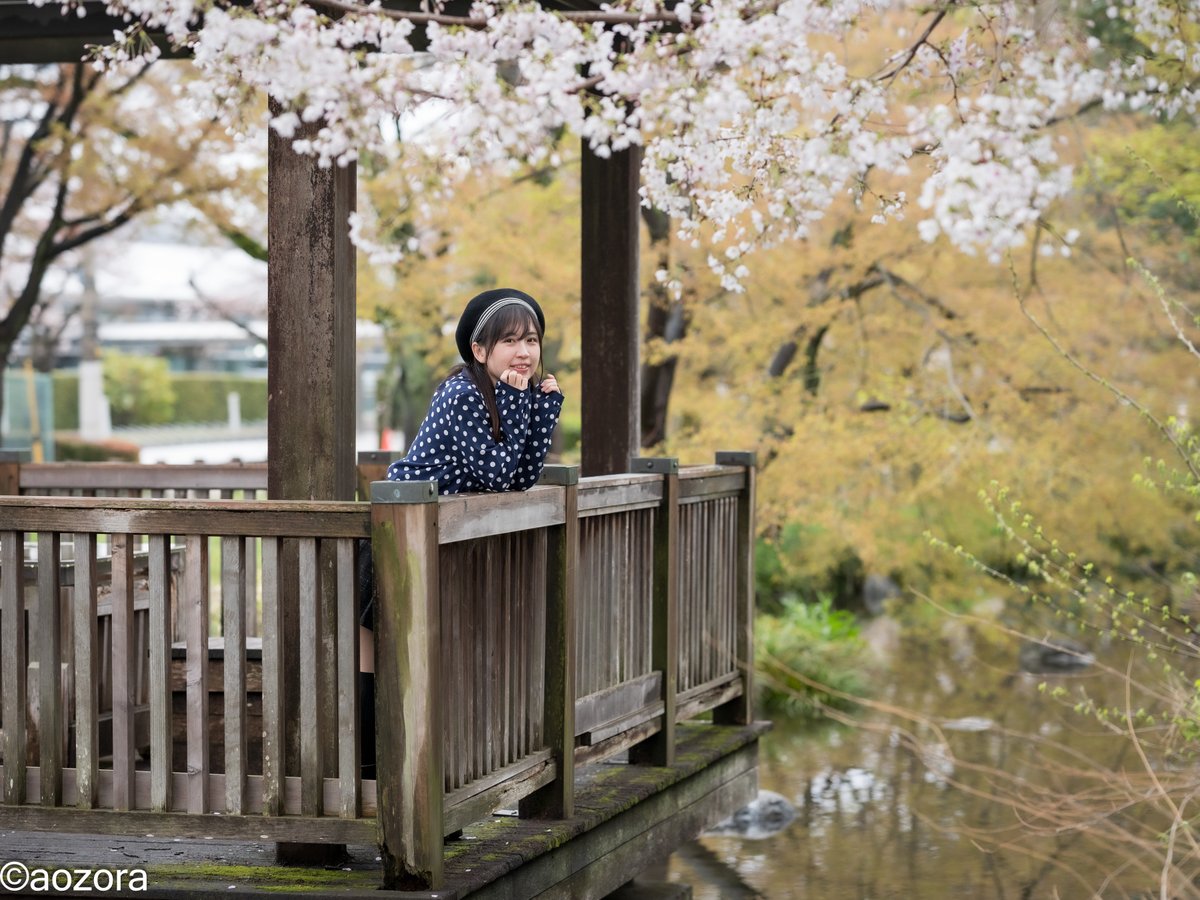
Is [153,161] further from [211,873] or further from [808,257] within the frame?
[211,873]

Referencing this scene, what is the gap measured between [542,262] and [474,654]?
6.74 metres

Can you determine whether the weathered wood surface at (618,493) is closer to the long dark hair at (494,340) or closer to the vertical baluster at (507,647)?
the vertical baluster at (507,647)

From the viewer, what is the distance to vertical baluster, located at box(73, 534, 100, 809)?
3.75 m

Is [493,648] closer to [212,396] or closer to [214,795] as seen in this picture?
[214,795]

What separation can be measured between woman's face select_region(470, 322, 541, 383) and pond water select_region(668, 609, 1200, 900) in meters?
1.68

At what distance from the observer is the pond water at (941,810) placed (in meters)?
6.68

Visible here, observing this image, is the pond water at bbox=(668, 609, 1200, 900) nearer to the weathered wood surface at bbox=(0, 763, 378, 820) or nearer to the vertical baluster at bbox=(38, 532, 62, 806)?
the weathered wood surface at bbox=(0, 763, 378, 820)

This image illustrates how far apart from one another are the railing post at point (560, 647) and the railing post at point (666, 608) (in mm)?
903

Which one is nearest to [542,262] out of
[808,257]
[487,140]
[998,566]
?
[808,257]

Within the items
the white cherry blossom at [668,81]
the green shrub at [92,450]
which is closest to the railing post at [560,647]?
the white cherry blossom at [668,81]

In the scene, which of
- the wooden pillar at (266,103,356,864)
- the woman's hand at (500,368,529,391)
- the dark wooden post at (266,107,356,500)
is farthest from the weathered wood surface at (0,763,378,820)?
the woman's hand at (500,368,529,391)

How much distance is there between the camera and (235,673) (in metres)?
3.72

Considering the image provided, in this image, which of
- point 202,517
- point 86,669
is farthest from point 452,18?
point 86,669

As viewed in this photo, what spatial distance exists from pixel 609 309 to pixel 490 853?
2847mm
